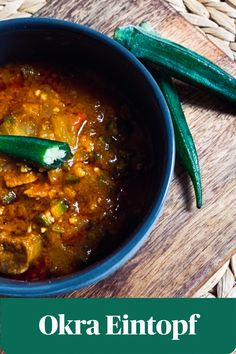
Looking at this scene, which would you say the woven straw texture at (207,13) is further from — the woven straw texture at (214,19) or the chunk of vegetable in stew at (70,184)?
the chunk of vegetable in stew at (70,184)

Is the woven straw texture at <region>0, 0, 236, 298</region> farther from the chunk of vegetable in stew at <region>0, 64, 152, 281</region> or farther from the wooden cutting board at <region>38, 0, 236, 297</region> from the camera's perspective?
the chunk of vegetable in stew at <region>0, 64, 152, 281</region>

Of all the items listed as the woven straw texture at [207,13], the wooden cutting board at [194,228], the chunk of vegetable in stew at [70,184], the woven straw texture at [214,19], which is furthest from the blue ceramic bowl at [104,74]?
the woven straw texture at [214,19]

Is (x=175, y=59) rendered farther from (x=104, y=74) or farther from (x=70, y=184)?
(x=70, y=184)

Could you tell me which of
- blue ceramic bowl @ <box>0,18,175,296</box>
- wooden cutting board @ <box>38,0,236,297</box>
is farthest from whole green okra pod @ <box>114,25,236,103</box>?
blue ceramic bowl @ <box>0,18,175,296</box>

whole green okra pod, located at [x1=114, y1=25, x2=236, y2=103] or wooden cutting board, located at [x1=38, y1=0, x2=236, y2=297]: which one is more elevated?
whole green okra pod, located at [x1=114, y1=25, x2=236, y2=103]

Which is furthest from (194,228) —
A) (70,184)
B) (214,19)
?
(214,19)

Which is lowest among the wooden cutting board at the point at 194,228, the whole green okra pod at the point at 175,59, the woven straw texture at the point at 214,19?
the wooden cutting board at the point at 194,228
